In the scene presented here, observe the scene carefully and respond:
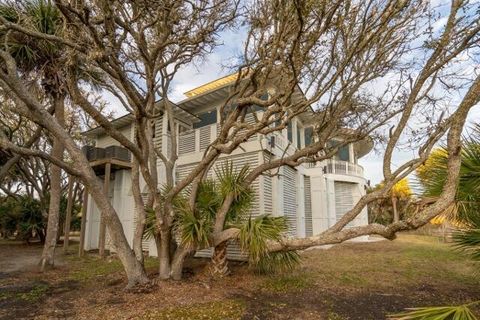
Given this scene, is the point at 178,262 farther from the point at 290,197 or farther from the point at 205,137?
the point at 290,197

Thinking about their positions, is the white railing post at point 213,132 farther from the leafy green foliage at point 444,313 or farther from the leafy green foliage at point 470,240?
the leafy green foliage at point 444,313

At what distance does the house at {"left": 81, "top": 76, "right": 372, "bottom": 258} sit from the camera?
37.8 ft

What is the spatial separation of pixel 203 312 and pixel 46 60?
32.3 ft

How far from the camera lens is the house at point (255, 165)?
11531 millimetres

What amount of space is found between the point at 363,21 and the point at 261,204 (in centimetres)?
672

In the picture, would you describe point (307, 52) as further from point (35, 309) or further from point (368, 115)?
point (35, 309)

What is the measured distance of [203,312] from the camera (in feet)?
17.8

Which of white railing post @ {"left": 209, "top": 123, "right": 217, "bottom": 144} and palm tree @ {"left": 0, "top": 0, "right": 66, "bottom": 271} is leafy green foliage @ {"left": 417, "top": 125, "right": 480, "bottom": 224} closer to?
white railing post @ {"left": 209, "top": 123, "right": 217, "bottom": 144}

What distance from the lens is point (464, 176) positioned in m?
4.75

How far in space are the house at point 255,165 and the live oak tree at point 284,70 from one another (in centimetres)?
371

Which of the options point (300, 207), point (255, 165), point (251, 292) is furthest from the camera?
point (300, 207)

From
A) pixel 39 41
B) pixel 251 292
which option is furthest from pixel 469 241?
pixel 39 41

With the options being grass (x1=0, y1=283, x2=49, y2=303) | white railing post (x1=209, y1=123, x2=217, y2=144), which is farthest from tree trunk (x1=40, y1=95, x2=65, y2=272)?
white railing post (x1=209, y1=123, x2=217, y2=144)

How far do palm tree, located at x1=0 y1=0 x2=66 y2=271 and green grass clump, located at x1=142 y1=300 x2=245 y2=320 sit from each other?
6654mm
